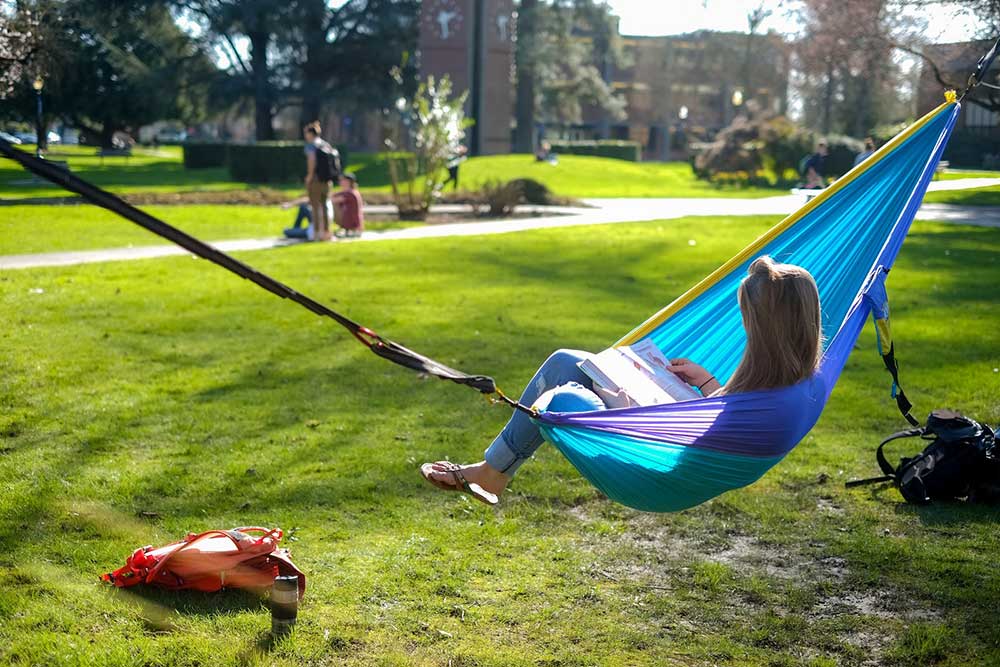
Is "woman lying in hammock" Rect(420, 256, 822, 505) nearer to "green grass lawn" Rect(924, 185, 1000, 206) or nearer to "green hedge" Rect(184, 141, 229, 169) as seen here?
"green grass lawn" Rect(924, 185, 1000, 206)

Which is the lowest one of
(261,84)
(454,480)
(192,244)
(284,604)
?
(284,604)

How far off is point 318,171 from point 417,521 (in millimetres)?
10103

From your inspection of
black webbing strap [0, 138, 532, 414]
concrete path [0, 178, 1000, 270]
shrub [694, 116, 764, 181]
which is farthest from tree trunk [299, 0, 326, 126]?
black webbing strap [0, 138, 532, 414]

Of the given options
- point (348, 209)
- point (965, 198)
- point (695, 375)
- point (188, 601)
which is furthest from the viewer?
point (965, 198)

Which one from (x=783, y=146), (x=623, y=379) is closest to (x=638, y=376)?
(x=623, y=379)

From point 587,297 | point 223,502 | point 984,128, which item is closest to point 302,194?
point 587,297

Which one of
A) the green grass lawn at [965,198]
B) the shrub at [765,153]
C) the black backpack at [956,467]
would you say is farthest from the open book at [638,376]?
the shrub at [765,153]

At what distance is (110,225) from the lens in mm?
15570

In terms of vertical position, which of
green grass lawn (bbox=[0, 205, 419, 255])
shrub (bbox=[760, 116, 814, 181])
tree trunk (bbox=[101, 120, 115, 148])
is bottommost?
green grass lawn (bbox=[0, 205, 419, 255])

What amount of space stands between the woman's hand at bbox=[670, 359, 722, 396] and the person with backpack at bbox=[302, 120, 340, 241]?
10398 millimetres

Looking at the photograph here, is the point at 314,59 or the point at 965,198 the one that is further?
the point at 314,59

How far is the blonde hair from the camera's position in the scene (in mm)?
3277

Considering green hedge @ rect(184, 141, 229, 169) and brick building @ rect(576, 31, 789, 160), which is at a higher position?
brick building @ rect(576, 31, 789, 160)

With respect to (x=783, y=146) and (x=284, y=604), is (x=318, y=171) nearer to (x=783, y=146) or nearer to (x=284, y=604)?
(x=284, y=604)
